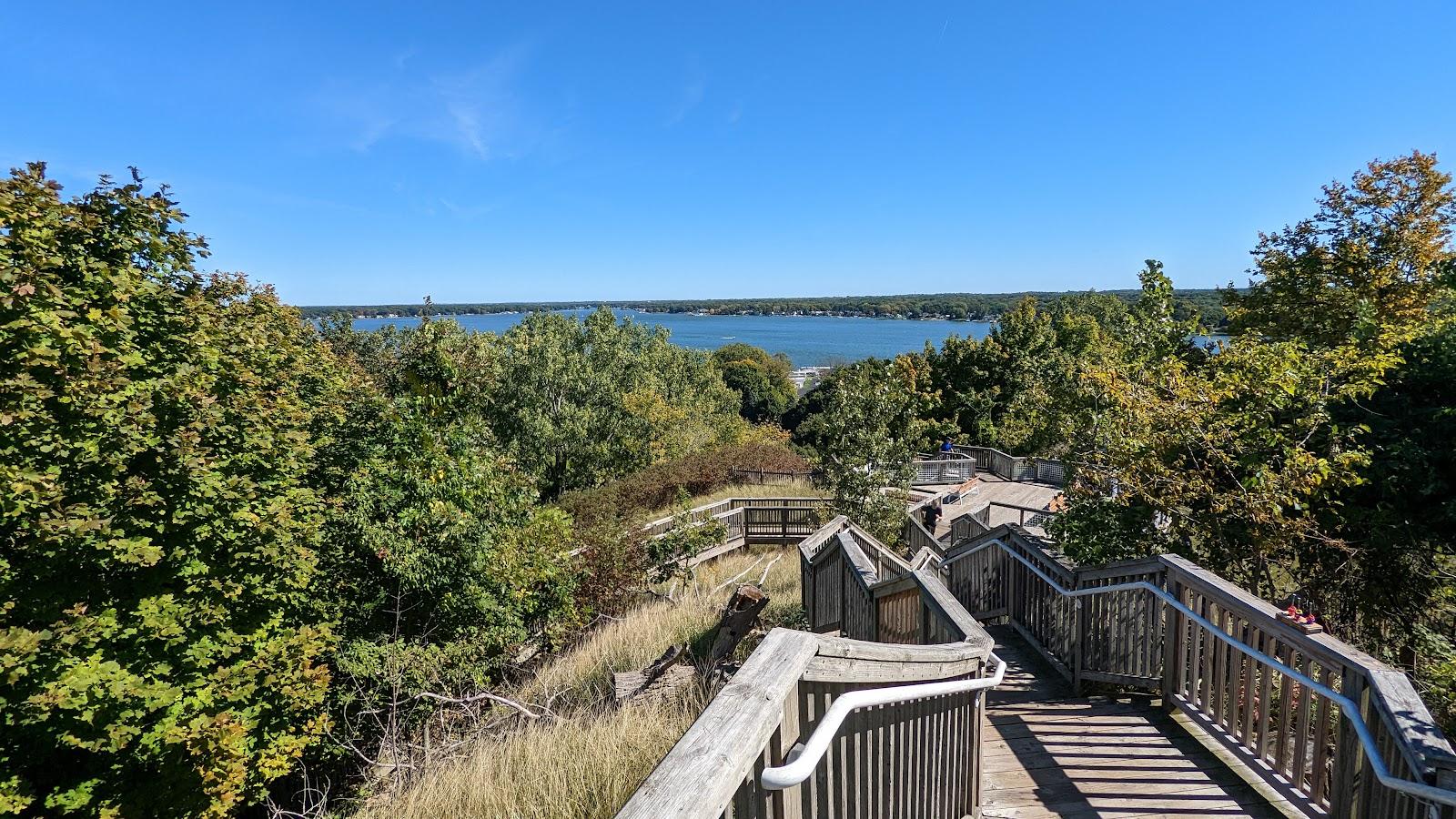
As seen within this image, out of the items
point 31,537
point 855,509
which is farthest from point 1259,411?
point 31,537

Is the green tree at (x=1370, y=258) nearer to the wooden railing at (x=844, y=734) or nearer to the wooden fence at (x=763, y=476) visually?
the wooden fence at (x=763, y=476)

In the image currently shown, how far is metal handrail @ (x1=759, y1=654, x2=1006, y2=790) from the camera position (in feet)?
5.76

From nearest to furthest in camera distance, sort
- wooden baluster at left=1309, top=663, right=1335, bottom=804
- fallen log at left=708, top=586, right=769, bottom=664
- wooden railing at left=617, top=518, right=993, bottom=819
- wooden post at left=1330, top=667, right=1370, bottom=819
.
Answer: wooden railing at left=617, top=518, right=993, bottom=819 < wooden post at left=1330, top=667, right=1370, bottom=819 < wooden baluster at left=1309, top=663, right=1335, bottom=804 < fallen log at left=708, top=586, right=769, bottom=664

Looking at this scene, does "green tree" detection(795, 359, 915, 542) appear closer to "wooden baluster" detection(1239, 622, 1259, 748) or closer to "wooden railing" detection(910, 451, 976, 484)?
"wooden baluster" detection(1239, 622, 1259, 748)

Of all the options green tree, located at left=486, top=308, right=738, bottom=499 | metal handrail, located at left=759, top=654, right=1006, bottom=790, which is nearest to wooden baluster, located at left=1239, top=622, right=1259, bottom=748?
metal handrail, located at left=759, top=654, right=1006, bottom=790

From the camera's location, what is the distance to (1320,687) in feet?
9.93

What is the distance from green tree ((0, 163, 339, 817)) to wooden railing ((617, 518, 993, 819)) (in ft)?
19.0

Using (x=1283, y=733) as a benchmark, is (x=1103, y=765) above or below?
below

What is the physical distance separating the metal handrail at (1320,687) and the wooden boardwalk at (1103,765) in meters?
0.73

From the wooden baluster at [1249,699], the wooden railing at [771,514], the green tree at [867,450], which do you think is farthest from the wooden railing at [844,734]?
the wooden railing at [771,514]

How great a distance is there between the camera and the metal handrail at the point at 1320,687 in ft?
7.60

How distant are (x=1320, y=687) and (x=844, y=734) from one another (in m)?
2.34

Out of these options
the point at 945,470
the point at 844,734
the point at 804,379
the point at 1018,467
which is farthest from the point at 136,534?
the point at 804,379

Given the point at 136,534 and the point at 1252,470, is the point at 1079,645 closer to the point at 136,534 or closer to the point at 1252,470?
the point at 1252,470
